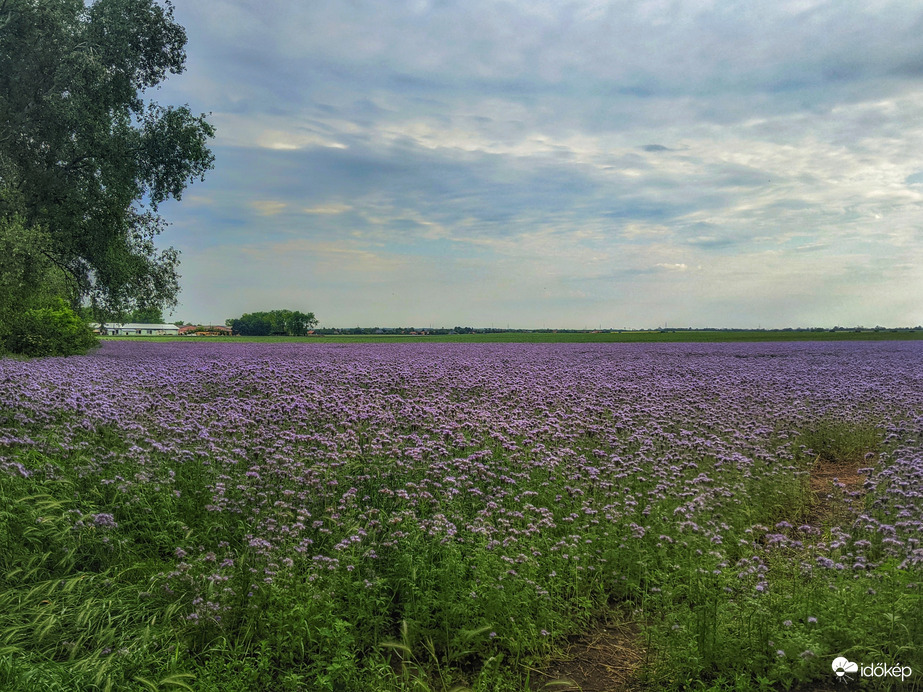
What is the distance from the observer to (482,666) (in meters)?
3.82

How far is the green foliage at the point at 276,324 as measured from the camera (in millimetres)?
104375

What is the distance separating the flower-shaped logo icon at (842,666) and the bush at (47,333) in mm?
25460

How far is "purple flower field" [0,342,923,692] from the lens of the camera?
4.10 meters

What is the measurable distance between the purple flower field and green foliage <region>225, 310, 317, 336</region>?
9548 centimetres

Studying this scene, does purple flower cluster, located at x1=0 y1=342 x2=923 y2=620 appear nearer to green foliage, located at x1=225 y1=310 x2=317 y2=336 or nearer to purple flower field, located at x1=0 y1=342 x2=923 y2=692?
purple flower field, located at x1=0 y1=342 x2=923 y2=692

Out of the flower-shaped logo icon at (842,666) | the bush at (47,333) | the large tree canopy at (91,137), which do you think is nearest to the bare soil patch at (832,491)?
the flower-shaped logo icon at (842,666)

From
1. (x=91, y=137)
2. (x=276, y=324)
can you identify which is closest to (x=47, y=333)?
(x=91, y=137)

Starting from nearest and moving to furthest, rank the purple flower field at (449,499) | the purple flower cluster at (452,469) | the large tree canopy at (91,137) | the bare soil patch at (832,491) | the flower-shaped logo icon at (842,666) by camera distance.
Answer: the flower-shaped logo icon at (842,666) < the purple flower field at (449,499) < the purple flower cluster at (452,469) < the bare soil patch at (832,491) < the large tree canopy at (91,137)

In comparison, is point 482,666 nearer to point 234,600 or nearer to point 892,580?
point 234,600

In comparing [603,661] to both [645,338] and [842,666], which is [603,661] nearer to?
[842,666]

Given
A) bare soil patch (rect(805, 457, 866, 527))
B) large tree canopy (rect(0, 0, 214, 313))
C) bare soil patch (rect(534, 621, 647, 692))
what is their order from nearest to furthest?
bare soil patch (rect(534, 621, 647, 692)) < bare soil patch (rect(805, 457, 866, 527)) < large tree canopy (rect(0, 0, 214, 313))

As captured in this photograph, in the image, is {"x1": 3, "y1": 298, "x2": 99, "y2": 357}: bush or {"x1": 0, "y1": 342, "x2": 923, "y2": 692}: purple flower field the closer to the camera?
{"x1": 0, "y1": 342, "x2": 923, "y2": 692}: purple flower field

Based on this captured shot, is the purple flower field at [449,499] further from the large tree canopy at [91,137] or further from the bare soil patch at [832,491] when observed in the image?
the large tree canopy at [91,137]

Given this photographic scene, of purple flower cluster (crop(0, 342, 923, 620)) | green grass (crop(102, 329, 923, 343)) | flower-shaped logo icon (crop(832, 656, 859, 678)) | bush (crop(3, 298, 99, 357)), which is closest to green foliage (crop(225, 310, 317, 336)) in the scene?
green grass (crop(102, 329, 923, 343))
